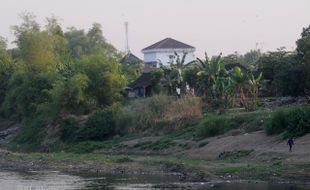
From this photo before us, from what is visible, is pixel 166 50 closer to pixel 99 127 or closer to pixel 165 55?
pixel 165 55

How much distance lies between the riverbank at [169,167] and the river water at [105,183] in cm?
146

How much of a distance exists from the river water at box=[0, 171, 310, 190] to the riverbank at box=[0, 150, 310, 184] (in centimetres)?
146

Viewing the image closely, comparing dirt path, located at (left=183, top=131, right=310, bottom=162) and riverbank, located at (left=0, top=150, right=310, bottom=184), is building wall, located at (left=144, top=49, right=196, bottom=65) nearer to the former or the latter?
riverbank, located at (left=0, top=150, right=310, bottom=184)

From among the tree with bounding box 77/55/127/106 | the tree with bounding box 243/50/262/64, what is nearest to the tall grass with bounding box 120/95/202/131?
the tree with bounding box 77/55/127/106

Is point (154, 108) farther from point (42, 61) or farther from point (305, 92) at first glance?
point (42, 61)

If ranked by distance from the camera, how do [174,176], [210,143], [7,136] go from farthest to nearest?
[7,136]
[210,143]
[174,176]

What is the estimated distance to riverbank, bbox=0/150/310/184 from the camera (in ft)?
123

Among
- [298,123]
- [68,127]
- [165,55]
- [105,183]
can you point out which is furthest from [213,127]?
[165,55]

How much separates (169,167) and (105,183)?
255 inches

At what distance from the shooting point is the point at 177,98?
60.9 metres

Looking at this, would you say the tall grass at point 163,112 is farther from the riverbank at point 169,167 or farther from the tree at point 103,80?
the tree at point 103,80

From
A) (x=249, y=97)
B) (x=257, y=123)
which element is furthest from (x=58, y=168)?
(x=249, y=97)

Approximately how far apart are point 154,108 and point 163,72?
11769 mm

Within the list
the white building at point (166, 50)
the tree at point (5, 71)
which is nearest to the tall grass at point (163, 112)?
the tree at point (5, 71)
